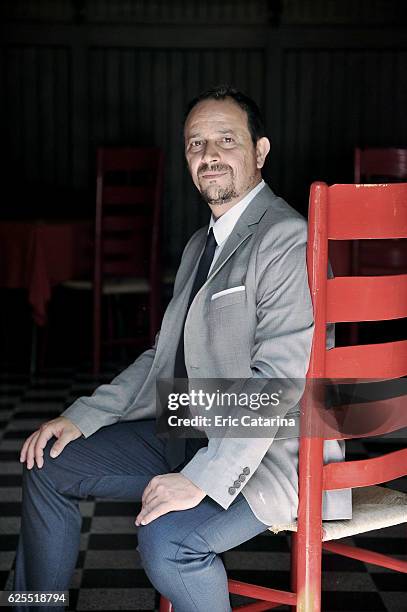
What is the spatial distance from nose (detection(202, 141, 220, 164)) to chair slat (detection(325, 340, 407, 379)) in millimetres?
611

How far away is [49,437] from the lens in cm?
220

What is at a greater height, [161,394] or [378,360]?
[378,360]

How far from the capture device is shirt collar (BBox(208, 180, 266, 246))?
2240 millimetres

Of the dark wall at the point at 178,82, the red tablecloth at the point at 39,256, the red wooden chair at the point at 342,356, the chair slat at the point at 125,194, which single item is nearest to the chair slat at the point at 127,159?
the chair slat at the point at 125,194

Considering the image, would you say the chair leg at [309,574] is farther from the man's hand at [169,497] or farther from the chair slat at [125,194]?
the chair slat at [125,194]

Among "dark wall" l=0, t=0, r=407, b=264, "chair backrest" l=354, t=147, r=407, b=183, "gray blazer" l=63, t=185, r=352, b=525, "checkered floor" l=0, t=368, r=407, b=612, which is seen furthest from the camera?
"dark wall" l=0, t=0, r=407, b=264

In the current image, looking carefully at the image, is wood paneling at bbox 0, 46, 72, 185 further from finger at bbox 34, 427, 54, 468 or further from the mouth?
finger at bbox 34, 427, 54, 468

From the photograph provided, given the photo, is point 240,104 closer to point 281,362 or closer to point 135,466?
point 281,362

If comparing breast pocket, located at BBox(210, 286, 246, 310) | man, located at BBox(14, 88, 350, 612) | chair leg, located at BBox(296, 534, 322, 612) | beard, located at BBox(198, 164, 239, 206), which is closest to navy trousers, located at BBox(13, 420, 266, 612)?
man, located at BBox(14, 88, 350, 612)

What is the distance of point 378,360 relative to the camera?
1.85 meters

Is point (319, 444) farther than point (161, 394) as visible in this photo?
No

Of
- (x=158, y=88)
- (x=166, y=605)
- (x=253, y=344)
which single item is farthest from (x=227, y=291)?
(x=158, y=88)

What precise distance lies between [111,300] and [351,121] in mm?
2401

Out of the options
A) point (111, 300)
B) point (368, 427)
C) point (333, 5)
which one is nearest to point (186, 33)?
point (333, 5)
